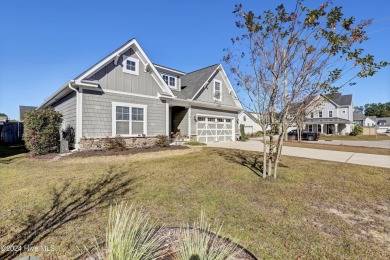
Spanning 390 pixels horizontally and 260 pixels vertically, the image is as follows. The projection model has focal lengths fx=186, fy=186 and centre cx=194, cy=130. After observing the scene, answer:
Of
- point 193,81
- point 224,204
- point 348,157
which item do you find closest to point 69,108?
point 193,81

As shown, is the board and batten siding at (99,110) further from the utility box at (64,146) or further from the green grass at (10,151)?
the green grass at (10,151)

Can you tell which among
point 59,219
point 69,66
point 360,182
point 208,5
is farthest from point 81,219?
point 69,66

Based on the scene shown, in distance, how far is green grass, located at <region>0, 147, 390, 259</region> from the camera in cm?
268

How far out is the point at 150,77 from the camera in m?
12.9

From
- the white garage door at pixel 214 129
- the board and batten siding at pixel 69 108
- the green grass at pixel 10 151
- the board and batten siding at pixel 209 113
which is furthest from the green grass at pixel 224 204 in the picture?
the white garage door at pixel 214 129

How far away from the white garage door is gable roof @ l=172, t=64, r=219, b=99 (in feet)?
7.83

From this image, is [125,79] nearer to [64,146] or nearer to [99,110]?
[99,110]

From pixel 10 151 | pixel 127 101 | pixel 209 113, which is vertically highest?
pixel 127 101

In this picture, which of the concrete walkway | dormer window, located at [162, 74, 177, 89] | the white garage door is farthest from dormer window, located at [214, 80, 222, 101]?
the concrete walkway

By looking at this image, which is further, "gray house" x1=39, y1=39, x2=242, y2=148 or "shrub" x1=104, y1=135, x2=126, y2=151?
"shrub" x1=104, y1=135, x2=126, y2=151

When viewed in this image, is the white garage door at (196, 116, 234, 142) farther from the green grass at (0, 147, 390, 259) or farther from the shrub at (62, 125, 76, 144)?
the green grass at (0, 147, 390, 259)

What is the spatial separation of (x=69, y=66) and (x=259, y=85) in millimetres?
15643

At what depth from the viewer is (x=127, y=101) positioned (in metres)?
11.7

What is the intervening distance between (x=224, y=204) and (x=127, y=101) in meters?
9.76
